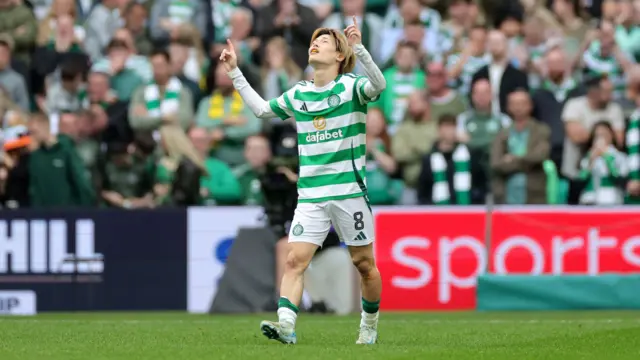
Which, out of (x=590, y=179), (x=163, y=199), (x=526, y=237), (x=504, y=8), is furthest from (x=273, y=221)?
(x=504, y=8)

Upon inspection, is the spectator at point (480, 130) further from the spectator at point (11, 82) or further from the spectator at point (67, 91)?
the spectator at point (11, 82)

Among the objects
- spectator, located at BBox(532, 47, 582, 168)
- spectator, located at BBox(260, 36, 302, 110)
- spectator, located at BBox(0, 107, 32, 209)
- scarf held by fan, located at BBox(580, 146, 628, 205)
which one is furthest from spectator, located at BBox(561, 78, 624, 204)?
spectator, located at BBox(0, 107, 32, 209)

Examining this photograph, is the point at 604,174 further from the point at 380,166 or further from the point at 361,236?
the point at 361,236

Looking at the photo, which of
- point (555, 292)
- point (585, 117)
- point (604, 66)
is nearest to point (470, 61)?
point (604, 66)

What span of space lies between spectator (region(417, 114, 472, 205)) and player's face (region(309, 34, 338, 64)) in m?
6.97

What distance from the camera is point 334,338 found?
35.9 ft

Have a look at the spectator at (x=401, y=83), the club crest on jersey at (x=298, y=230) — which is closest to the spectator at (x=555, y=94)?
the spectator at (x=401, y=83)

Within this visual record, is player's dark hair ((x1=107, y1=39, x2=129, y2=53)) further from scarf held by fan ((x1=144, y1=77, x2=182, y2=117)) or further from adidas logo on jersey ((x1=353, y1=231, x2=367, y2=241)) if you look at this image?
adidas logo on jersey ((x1=353, y1=231, x2=367, y2=241))

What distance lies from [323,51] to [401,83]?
8625 millimetres

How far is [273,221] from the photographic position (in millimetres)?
15977

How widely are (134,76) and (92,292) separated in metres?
4.25

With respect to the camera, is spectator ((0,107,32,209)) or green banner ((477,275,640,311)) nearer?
green banner ((477,275,640,311))

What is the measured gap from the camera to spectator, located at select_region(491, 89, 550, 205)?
17.0 m

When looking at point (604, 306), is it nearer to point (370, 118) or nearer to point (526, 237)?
point (526, 237)
